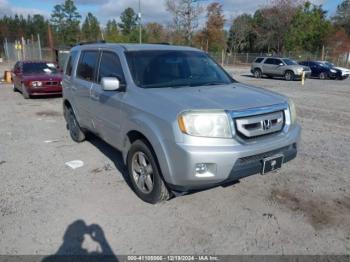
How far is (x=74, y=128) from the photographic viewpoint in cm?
661

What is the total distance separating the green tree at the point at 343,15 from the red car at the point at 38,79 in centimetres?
5781

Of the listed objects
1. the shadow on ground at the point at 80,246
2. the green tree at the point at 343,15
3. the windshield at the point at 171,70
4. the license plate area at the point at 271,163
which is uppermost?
the green tree at the point at 343,15

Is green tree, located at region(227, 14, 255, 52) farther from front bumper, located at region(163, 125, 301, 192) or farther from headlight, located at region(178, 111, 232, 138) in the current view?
headlight, located at region(178, 111, 232, 138)

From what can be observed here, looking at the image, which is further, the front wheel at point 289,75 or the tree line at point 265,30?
the tree line at point 265,30

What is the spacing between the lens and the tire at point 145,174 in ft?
12.3

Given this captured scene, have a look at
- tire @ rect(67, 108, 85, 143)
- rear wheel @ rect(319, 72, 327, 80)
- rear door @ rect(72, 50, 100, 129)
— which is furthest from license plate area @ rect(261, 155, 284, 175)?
rear wheel @ rect(319, 72, 327, 80)

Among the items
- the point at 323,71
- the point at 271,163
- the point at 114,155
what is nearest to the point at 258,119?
the point at 271,163

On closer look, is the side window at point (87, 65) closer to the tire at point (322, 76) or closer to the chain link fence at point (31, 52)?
the tire at point (322, 76)

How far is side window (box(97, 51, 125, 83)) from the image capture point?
4.46 m

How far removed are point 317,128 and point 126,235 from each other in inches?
245

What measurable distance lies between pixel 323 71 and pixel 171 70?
81.7 ft

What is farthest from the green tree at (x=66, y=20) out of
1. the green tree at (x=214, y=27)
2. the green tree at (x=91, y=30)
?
the green tree at (x=214, y=27)

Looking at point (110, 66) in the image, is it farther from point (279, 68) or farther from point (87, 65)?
point (279, 68)

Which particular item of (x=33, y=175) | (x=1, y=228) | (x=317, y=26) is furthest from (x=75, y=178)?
(x=317, y=26)
